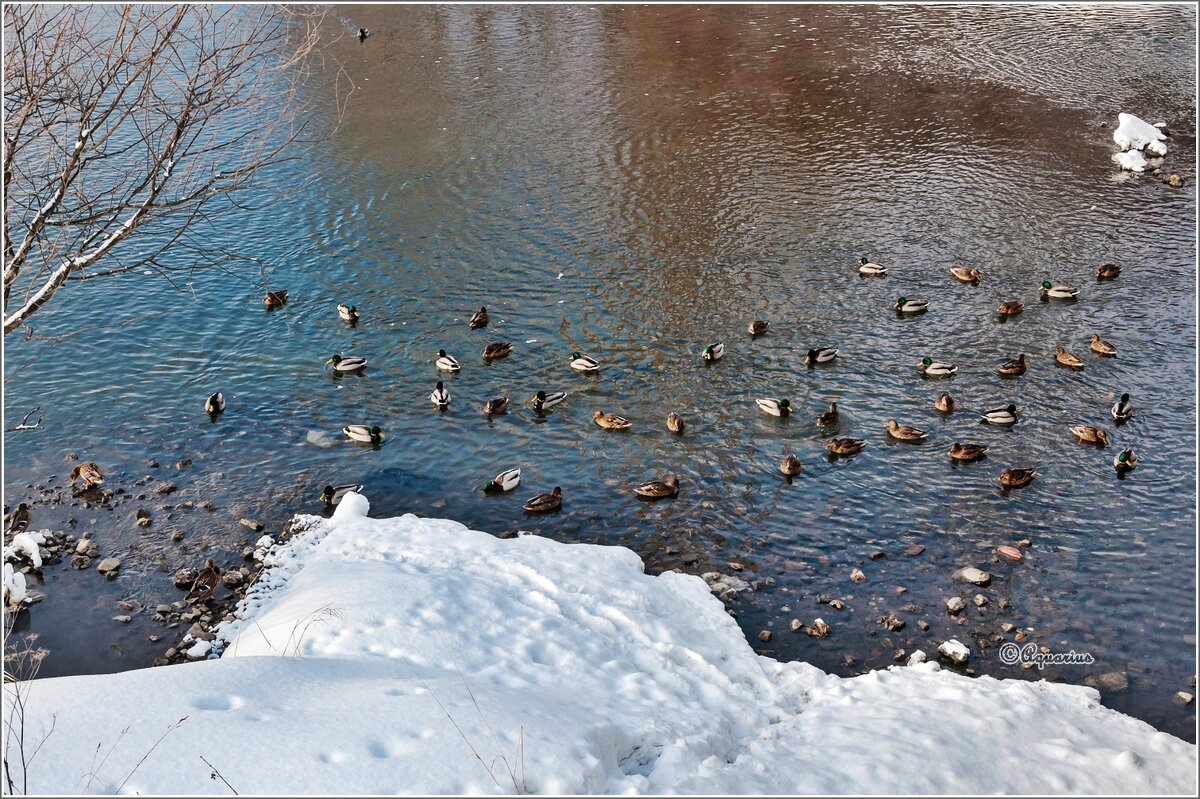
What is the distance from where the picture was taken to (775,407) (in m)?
17.4

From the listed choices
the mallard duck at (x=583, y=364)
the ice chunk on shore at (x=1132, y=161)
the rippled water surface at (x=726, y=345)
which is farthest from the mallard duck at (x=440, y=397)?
the ice chunk on shore at (x=1132, y=161)

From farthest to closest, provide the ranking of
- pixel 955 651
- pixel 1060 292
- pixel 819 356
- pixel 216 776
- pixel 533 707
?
pixel 1060 292, pixel 819 356, pixel 955 651, pixel 533 707, pixel 216 776

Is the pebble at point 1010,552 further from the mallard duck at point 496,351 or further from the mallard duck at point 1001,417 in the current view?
the mallard duck at point 496,351

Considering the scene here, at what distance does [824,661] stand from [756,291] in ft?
36.1

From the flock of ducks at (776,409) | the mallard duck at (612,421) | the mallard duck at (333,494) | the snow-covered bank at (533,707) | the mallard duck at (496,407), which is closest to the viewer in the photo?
the snow-covered bank at (533,707)

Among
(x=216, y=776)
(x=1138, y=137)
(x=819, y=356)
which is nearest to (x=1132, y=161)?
(x=1138, y=137)

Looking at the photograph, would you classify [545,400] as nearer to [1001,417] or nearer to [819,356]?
[819,356]

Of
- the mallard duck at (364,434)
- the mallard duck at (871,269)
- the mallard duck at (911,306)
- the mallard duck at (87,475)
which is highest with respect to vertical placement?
the mallard duck at (87,475)

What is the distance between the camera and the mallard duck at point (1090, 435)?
Answer: 16.3m

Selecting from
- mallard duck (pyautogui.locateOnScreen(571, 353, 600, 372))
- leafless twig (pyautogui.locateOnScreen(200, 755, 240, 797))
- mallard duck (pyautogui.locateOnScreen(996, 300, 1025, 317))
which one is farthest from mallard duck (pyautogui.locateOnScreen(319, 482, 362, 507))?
mallard duck (pyautogui.locateOnScreen(996, 300, 1025, 317))

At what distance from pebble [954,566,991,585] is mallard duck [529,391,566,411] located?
25.3 ft

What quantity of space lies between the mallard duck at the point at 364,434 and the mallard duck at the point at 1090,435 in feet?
39.8

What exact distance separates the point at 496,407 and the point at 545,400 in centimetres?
92

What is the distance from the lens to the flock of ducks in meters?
15.5
